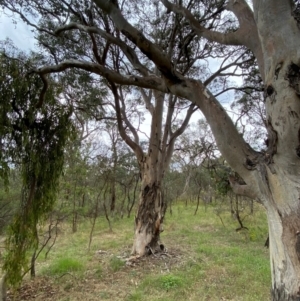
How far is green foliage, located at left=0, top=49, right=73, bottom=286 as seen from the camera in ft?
11.2

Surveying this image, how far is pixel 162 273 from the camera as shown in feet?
17.2

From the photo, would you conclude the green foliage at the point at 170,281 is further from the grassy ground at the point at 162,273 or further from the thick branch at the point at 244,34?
the thick branch at the point at 244,34

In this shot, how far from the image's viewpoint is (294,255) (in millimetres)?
2055

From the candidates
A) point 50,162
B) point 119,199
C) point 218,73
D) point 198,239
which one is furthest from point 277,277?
point 119,199

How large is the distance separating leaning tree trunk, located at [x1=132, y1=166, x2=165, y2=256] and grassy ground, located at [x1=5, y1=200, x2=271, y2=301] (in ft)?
1.03

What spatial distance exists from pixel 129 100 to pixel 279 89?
7.14m

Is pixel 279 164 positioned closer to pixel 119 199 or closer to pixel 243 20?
pixel 243 20

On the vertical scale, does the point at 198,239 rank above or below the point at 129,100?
below

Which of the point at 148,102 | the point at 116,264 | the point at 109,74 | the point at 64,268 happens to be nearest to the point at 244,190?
the point at 109,74

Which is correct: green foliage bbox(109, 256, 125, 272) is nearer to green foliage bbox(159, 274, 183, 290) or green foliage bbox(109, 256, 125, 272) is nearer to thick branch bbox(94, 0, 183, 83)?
green foliage bbox(159, 274, 183, 290)

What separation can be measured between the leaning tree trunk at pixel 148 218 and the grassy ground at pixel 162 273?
31 centimetres

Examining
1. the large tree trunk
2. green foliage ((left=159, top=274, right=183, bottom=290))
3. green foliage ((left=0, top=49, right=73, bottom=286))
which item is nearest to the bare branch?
green foliage ((left=0, top=49, right=73, bottom=286))

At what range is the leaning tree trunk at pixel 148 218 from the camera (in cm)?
633

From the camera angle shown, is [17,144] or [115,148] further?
[115,148]
